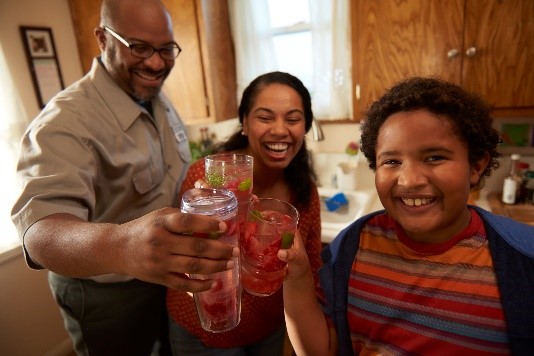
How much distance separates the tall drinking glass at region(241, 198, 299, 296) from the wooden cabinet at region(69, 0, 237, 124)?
159 centimetres

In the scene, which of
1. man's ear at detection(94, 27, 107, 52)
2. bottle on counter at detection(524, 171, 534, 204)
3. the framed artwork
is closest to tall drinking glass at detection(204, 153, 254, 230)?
man's ear at detection(94, 27, 107, 52)

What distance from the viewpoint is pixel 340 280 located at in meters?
0.91

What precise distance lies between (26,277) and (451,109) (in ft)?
8.29

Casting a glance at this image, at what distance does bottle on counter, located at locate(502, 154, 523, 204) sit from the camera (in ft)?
6.13

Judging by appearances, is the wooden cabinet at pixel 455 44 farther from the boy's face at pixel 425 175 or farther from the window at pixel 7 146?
the window at pixel 7 146

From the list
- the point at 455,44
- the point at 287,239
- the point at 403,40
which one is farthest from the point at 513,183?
the point at 287,239

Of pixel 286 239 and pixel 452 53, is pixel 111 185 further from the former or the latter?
pixel 452 53

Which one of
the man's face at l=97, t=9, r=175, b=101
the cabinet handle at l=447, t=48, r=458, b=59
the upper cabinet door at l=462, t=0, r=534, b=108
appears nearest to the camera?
the man's face at l=97, t=9, r=175, b=101

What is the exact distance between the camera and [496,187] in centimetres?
208

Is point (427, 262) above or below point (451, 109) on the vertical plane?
below

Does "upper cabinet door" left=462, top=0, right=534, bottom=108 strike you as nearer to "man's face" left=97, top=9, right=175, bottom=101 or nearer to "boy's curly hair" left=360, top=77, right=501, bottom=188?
"boy's curly hair" left=360, top=77, right=501, bottom=188

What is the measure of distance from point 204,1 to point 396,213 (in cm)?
185

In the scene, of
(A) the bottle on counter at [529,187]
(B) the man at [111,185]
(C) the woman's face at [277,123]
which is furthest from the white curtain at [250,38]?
(A) the bottle on counter at [529,187]

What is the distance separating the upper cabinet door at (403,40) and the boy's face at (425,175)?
1.08 m
